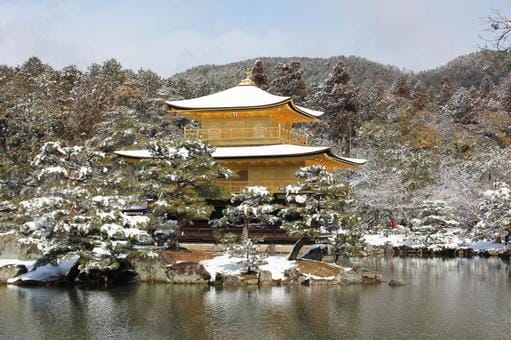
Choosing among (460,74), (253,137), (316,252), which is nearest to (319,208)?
(316,252)

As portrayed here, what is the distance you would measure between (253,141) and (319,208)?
355 inches

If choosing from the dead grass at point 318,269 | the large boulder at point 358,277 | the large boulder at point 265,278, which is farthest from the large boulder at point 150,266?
the large boulder at point 358,277

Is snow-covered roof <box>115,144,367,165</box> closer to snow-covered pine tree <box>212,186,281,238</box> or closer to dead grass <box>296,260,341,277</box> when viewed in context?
snow-covered pine tree <box>212,186,281,238</box>

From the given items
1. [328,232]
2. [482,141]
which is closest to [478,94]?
[482,141]

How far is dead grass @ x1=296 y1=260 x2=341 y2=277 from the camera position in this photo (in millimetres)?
20938

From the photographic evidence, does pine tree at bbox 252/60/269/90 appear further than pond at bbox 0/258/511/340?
Yes

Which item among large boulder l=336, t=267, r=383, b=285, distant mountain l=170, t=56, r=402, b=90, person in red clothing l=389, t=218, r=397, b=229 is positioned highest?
distant mountain l=170, t=56, r=402, b=90

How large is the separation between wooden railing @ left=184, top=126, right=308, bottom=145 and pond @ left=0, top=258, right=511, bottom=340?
1157 centimetres

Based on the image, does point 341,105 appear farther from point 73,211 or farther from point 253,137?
point 73,211

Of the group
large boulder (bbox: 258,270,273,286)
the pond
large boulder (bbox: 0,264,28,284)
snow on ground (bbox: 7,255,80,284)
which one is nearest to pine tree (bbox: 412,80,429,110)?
the pond

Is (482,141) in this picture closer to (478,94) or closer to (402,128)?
(402,128)

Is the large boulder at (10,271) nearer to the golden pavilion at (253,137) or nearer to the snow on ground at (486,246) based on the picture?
the golden pavilion at (253,137)

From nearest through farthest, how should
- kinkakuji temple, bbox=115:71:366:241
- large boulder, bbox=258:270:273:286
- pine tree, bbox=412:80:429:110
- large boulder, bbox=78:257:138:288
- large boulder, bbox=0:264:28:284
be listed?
large boulder, bbox=78:257:138:288 < large boulder, bbox=0:264:28:284 < large boulder, bbox=258:270:273:286 < kinkakuji temple, bbox=115:71:366:241 < pine tree, bbox=412:80:429:110

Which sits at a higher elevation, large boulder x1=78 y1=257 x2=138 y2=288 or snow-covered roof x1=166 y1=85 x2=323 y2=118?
snow-covered roof x1=166 y1=85 x2=323 y2=118
